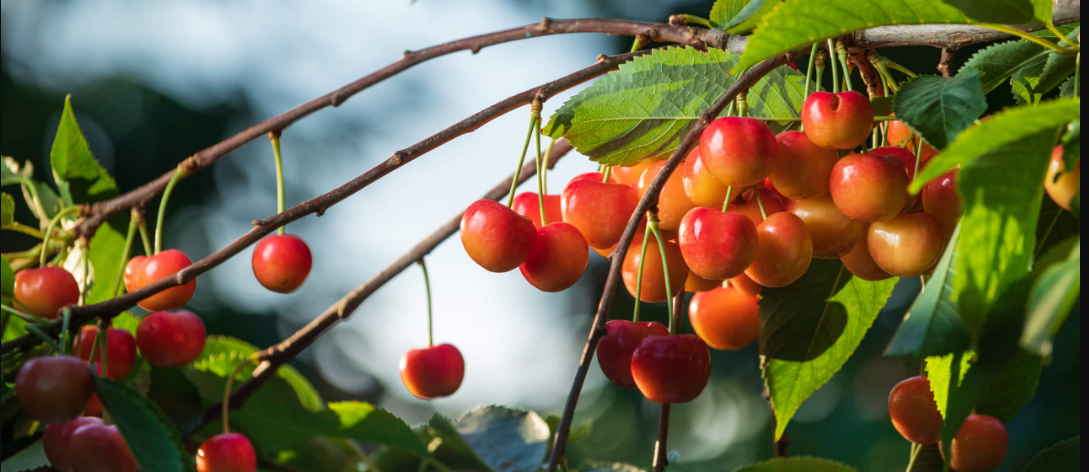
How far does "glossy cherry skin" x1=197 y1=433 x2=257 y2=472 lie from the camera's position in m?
0.43

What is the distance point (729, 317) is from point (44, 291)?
1.36 feet

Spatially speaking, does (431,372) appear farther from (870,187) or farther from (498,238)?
(870,187)

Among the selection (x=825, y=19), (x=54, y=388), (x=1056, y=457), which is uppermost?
(x=825, y=19)

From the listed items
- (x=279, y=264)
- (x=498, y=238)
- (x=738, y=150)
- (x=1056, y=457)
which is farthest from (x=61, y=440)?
(x=1056, y=457)

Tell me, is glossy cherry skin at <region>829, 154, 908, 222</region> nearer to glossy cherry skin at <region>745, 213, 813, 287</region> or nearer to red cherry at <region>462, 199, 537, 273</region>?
glossy cherry skin at <region>745, 213, 813, 287</region>

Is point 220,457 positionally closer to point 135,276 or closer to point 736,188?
point 135,276

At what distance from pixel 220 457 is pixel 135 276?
0.41ft

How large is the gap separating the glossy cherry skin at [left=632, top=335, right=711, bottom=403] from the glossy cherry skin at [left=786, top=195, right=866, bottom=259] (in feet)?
0.23

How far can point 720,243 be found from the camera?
289 mm

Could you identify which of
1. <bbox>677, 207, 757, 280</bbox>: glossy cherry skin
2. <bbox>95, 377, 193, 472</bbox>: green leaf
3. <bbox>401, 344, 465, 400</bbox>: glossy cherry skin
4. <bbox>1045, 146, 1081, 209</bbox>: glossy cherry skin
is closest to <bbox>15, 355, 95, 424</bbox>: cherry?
<bbox>95, 377, 193, 472</bbox>: green leaf

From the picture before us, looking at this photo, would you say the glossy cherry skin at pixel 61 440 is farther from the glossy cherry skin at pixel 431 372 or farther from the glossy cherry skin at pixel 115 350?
the glossy cherry skin at pixel 431 372

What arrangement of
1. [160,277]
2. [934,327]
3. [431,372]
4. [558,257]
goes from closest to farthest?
[934,327] < [558,257] < [160,277] < [431,372]

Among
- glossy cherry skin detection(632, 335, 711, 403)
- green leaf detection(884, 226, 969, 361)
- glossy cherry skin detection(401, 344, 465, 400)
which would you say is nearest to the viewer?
green leaf detection(884, 226, 969, 361)

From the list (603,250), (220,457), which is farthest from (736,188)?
(220,457)
